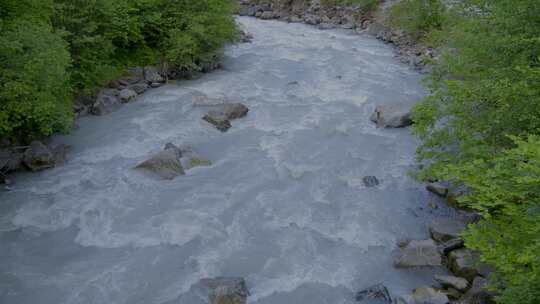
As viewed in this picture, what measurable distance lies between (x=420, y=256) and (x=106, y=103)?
13935mm

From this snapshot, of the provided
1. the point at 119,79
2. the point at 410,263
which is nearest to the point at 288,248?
the point at 410,263

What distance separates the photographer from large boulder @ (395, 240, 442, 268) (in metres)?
10.7

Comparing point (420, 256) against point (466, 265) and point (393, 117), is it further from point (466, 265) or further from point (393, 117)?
point (393, 117)

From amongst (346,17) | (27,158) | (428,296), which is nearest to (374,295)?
(428,296)

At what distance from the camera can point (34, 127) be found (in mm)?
15477

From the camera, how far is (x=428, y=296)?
31.1 feet

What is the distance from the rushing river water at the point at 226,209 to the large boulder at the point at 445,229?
38 cm

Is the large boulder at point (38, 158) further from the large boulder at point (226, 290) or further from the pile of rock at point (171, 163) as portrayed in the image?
the large boulder at point (226, 290)

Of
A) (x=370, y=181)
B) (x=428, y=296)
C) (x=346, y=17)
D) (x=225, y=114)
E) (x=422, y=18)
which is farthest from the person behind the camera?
(x=346, y=17)

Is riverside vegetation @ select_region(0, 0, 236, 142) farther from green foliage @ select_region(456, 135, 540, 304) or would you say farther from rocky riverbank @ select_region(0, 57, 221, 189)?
green foliage @ select_region(456, 135, 540, 304)

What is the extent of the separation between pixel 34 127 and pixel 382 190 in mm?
11364

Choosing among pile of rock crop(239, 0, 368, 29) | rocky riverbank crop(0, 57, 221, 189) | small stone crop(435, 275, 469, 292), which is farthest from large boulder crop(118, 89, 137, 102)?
pile of rock crop(239, 0, 368, 29)

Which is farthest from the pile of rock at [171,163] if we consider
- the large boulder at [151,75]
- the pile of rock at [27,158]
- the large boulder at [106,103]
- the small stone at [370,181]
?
the large boulder at [151,75]

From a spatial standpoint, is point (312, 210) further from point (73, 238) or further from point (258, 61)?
point (258, 61)
